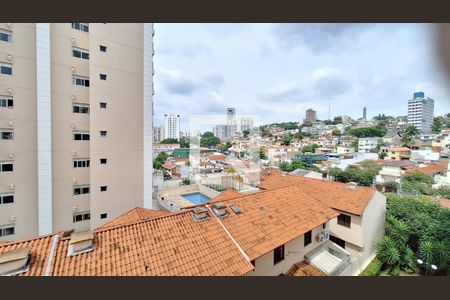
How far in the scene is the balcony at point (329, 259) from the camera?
160 inches

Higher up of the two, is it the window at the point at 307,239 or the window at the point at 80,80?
the window at the point at 80,80

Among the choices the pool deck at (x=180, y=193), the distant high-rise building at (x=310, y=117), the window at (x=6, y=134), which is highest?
the distant high-rise building at (x=310, y=117)

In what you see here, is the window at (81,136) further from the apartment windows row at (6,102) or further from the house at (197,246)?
the house at (197,246)

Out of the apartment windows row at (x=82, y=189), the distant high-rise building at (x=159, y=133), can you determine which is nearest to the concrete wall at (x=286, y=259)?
the apartment windows row at (x=82, y=189)

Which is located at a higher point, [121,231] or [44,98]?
[44,98]

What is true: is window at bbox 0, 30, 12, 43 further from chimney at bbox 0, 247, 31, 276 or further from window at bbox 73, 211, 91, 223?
chimney at bbox 0, 247, 31, 276

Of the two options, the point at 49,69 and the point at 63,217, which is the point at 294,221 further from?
the point at 49,69

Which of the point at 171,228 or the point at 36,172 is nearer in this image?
the point at 171,228

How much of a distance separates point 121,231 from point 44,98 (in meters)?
4.50

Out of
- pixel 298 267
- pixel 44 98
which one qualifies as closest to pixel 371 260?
pixel 298 267

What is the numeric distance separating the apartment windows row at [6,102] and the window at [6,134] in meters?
0.58

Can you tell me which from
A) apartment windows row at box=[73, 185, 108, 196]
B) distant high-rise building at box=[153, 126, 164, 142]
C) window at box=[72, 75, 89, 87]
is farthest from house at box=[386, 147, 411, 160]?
distant high-rise building at box=[153, 126, 164, 142]

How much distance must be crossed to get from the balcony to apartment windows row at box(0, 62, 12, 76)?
25.9 feet

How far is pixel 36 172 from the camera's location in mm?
5156
